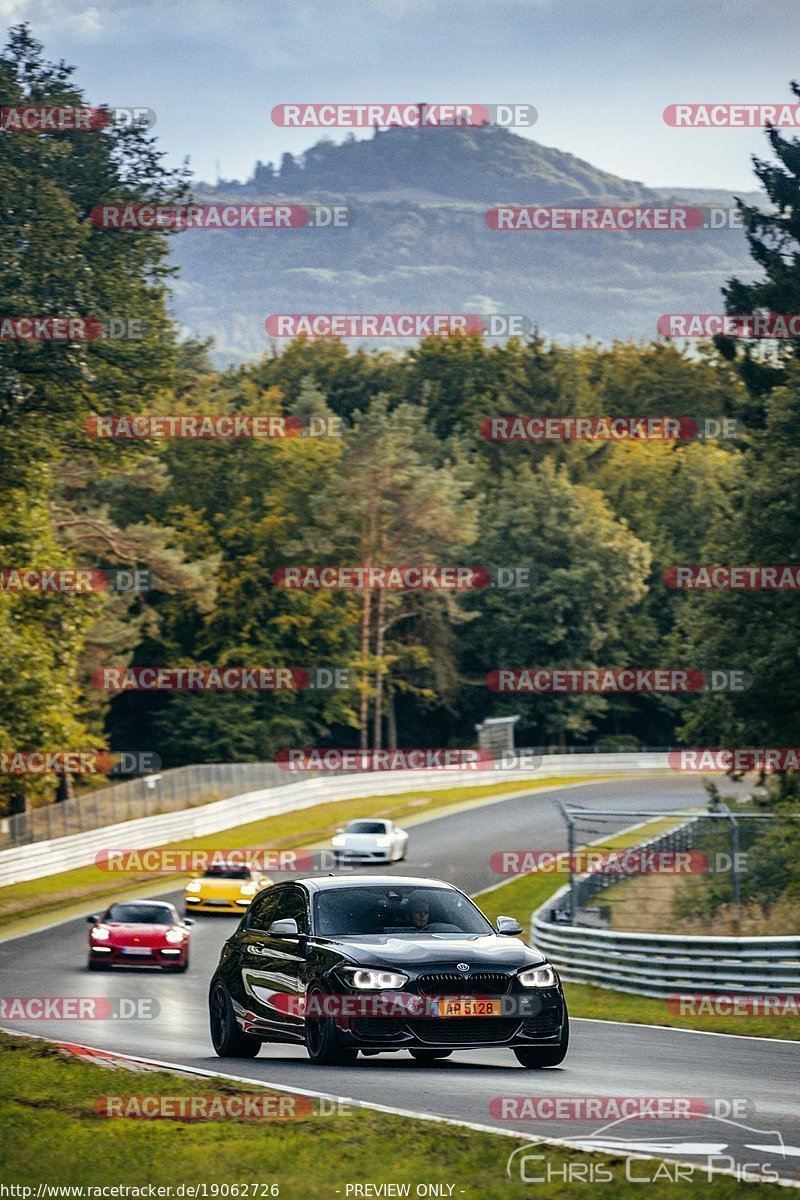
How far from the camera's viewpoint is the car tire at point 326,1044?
12.8 metres

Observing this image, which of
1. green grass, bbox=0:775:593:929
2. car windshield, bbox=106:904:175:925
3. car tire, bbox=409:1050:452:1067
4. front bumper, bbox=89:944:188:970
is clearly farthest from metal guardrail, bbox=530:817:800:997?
green grass, bbox=0:775:593:929

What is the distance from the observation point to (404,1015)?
12398 mm

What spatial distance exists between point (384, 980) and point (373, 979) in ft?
0.27

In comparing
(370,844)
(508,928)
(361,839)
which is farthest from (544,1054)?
(361,839)

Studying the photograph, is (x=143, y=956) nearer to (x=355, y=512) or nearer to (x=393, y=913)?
(x=393, y=913)

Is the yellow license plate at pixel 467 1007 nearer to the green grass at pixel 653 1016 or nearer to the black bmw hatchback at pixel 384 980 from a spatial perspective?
the black bmw hatchback at pixel 384 980

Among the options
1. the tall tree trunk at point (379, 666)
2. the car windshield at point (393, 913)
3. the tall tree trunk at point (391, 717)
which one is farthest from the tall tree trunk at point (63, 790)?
the car windshield at point (393, 913)

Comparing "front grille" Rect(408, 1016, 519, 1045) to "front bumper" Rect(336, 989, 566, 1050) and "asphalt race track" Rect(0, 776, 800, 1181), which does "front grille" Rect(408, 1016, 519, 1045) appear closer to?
"front bumper" Rect(336, 989, 566, 1050)

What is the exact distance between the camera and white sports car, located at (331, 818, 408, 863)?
4659 cm

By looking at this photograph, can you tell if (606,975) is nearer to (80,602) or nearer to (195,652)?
(80,602)

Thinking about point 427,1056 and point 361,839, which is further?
point 361,839

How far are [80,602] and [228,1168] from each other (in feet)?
135

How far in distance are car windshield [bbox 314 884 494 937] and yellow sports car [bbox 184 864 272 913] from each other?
80.6ft

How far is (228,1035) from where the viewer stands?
1445cm
